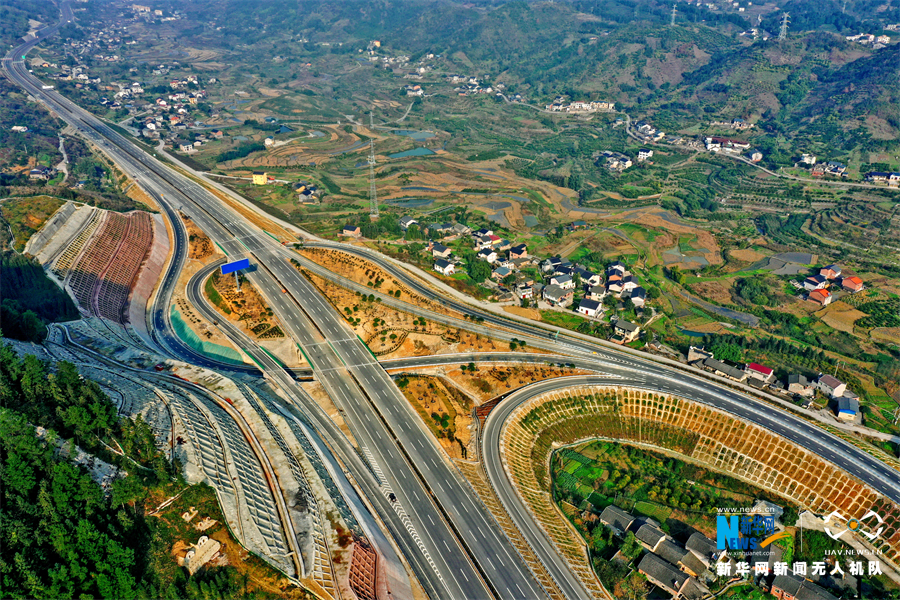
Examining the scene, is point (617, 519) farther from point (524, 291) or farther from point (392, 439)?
point (524, 291)

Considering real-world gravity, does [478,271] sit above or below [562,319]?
above

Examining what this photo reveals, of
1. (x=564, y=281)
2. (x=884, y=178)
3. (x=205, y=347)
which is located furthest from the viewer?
(x=884, y=178)

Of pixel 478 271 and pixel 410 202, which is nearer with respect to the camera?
pixel 478 271

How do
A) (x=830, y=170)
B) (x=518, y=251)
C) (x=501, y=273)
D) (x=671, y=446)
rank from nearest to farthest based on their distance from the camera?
(x=671, y=446)
(x=501, y=273)
(x=518, y=251)
(x=830, y=170)

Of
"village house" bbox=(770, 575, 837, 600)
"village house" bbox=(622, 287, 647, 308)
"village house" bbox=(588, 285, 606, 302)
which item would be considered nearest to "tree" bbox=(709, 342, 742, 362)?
"village house" bbox=(622, 287, 647, 308)

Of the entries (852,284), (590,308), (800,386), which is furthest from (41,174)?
(852,284)

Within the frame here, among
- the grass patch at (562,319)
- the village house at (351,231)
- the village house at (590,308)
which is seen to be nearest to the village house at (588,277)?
the village house at (590,308)
